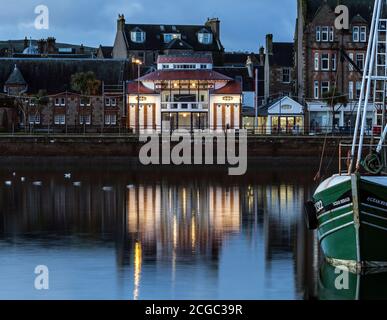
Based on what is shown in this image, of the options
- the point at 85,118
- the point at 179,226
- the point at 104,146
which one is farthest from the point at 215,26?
the point at 179,226

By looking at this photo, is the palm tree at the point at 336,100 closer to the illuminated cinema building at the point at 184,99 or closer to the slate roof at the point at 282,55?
the illuminated cinema building at the point at 184,99

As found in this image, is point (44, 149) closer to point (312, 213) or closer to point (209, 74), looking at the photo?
point (209, 74)

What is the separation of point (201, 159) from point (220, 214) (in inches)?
1523

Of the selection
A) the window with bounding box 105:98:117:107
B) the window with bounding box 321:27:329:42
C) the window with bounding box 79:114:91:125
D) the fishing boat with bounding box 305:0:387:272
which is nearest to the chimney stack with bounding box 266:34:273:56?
the window with bounding box 321:27:329:42

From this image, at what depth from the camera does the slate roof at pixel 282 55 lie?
119938 mm

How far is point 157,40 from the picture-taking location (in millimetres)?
129125

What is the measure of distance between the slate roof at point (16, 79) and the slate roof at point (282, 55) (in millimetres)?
26689

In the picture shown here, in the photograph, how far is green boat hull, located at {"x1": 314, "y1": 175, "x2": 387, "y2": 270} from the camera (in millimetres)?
28016

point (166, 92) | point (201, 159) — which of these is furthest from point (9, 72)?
point (201, 159)

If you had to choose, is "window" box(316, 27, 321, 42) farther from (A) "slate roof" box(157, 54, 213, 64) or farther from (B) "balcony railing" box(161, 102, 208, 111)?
(B) "balcony railing" box(161, 102, 208, 111)

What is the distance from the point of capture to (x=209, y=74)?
103562 millimetres

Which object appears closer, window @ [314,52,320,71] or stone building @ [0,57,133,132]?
window @ [314,52,320,71]

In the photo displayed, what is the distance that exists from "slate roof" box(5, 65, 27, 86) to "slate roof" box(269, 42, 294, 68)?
1051 inches

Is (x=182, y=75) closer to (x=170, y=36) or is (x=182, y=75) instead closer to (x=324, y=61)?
(x=324, y=61)
